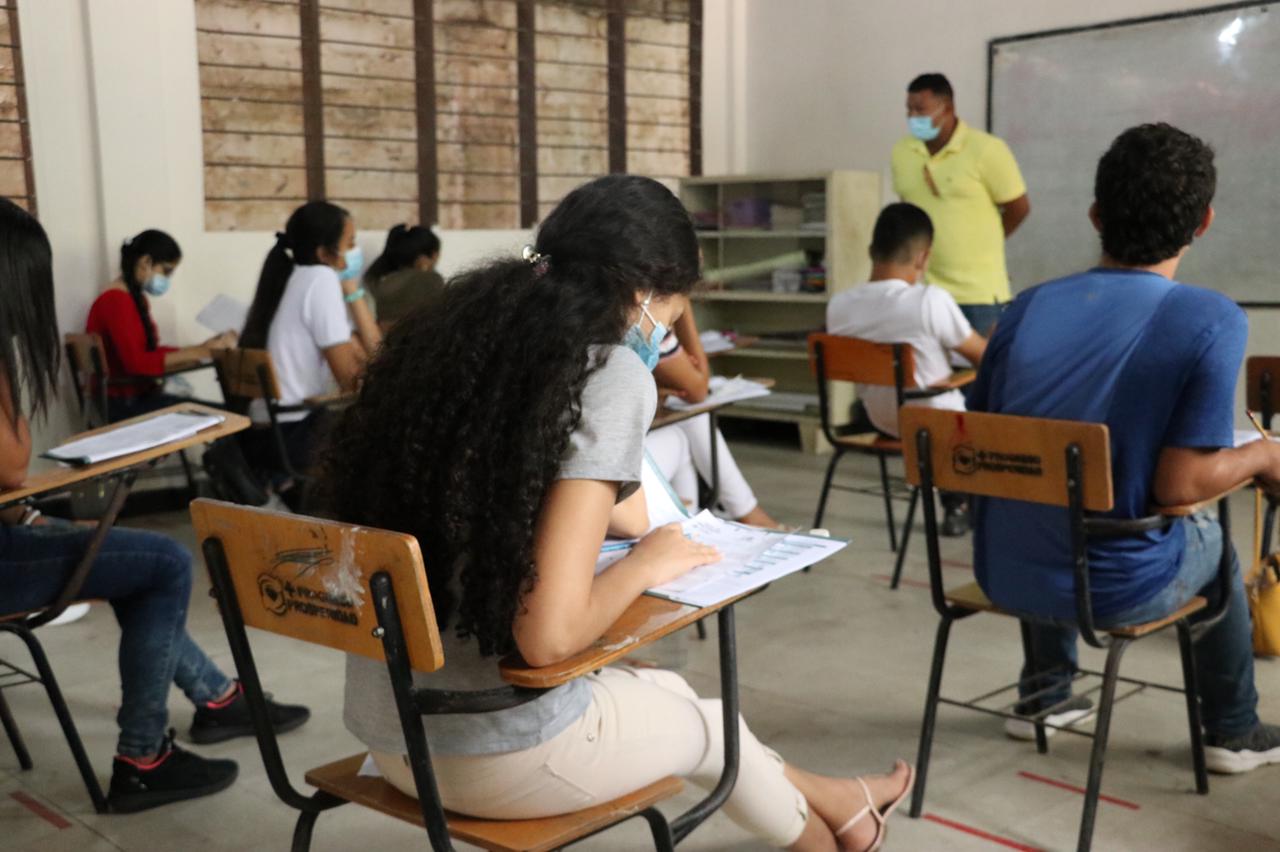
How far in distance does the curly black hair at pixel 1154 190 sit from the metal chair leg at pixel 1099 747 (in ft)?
2.23

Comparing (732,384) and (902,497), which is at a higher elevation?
(732,384)

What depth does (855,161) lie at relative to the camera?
689 cm

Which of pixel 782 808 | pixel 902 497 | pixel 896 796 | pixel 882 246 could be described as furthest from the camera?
pixel 902 497

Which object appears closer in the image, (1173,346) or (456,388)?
(456,388)

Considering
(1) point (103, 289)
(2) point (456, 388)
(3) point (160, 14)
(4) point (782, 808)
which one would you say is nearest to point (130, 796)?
(4) point (782, 808)

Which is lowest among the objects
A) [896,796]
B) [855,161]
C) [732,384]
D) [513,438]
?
[896,796]

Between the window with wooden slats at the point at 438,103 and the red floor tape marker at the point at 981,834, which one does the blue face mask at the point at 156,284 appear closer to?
the window with wooden slats at the point at 438,103

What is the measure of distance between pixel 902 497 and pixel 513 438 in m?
3.55

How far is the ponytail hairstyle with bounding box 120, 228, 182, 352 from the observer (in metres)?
4.97

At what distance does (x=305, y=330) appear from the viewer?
4.13m

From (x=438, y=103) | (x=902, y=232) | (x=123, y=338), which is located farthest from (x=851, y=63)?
→ (x=123, y=338)

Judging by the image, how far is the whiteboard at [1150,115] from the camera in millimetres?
5398

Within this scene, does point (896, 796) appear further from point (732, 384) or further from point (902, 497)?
point (902, 497)

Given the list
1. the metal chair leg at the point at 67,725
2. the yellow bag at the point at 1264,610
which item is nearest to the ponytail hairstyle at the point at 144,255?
the metal chair leg at the point at 67,725
